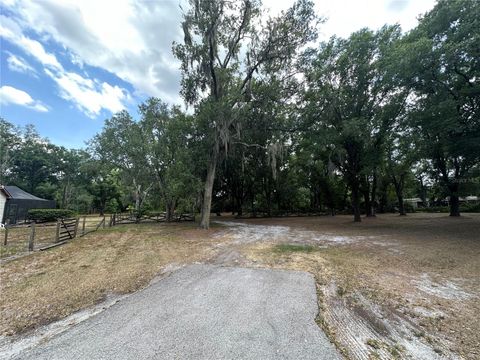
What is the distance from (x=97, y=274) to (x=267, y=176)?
1958 cm

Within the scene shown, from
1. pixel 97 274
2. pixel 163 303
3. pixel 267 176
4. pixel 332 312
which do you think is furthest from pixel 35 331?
pixel 267 176

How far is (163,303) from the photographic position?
3621 millimetres

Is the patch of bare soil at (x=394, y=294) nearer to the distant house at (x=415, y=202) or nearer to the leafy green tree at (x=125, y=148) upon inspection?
the leafy green tree at (x=125, y=148)

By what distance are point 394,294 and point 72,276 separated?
21.6 feet

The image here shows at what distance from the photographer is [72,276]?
5.05 meters

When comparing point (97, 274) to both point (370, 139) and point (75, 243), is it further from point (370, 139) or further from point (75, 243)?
point (370, 139)

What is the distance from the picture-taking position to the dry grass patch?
3.54 metres

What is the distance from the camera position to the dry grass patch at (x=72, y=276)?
3.54 metres

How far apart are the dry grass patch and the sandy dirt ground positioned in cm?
2

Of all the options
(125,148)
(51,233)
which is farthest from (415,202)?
(51,233)

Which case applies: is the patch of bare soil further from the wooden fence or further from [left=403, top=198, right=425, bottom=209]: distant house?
Result: [left=403, top=198, right=425, bottom=209]: distant house

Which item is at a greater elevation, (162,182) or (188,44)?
(188,44)

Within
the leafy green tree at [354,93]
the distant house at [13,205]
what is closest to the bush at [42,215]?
the distant house at [13,205]

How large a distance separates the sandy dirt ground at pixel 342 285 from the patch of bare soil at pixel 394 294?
0.05ft
